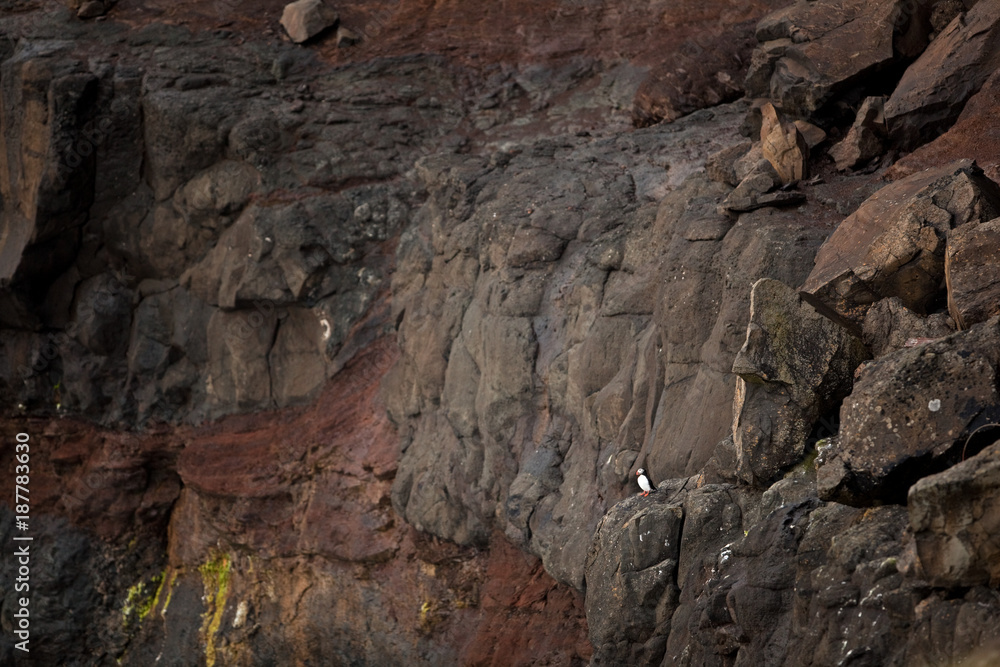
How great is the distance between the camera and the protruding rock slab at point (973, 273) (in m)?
5.70

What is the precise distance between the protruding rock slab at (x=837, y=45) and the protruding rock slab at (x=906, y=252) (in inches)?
103

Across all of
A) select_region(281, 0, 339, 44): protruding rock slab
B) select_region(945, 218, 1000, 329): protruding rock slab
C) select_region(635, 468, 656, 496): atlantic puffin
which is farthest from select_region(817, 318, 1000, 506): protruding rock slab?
select_region(281, 0, 339, 44): protruding rock slab

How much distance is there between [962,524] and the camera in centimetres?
472

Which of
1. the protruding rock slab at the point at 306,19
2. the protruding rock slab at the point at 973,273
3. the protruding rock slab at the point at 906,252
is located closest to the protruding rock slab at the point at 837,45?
the protruding rock slab at the point at 906,252

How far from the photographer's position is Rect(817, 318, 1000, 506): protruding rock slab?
17.2 ft

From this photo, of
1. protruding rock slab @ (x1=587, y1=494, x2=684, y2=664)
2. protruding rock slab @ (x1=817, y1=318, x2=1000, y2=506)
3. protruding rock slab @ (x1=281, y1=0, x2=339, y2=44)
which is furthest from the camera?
protruding rock slab @ (x1=281, y1=0, x2=339, y2=44)

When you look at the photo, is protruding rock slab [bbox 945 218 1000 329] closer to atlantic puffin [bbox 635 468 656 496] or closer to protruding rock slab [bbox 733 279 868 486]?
protruding rock slab [bbox 733 279 868 486]

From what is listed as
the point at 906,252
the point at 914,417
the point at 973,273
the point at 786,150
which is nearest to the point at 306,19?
the point at 786,150

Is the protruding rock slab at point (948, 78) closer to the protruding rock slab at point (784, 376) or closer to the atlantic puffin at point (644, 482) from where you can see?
the protruding rock slab at point (784, 376)

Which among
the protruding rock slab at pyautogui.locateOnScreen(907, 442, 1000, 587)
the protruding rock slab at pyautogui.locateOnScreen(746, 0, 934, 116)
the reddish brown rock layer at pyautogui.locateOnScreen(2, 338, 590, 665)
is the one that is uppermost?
the protruding rock slab at pyautogui.locateOnScreen(907, 442, 1000, 587)

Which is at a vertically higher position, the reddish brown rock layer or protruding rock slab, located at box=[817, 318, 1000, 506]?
protruding rock slab, located at box=[817, 318, 1000, 506]

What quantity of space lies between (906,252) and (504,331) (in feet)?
16.5

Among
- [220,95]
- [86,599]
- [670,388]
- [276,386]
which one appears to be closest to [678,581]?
[670,388]

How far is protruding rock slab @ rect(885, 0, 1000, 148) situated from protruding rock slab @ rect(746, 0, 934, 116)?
57 cm
